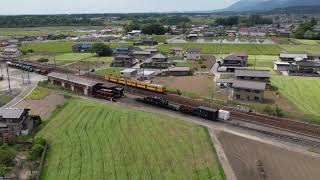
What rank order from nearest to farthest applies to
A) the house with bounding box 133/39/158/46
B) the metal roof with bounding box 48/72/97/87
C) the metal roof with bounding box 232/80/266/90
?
the metal roof with bounding box 232/80/266/90
the metal roof with bounding box 48/72/97/87
the house with bounding box 133/39/158/46

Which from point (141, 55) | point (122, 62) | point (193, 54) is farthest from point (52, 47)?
point (193, 54)

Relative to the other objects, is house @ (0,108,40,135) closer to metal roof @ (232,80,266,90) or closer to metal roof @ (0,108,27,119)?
metal roof @ (0,108,27,119)

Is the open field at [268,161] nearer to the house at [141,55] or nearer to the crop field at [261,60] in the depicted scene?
the crop field at [261,60]

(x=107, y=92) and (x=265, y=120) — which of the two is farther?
(x=107, y=92)

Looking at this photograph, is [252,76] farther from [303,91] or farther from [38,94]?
[38,94]

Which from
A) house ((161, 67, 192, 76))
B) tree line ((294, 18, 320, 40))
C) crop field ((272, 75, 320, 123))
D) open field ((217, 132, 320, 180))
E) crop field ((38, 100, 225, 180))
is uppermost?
tree line ((294, 18, 320, 40))

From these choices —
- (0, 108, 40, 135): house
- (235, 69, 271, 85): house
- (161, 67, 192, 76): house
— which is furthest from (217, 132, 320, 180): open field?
A: (161, 67, 192, 76): house
